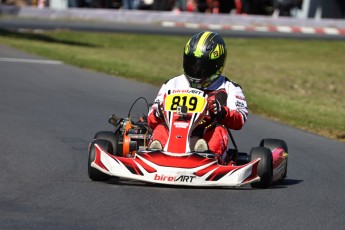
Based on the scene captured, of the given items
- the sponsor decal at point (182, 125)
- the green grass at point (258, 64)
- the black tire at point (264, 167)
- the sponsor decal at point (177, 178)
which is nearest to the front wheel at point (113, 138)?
the sponsor decal at point (182, 125)

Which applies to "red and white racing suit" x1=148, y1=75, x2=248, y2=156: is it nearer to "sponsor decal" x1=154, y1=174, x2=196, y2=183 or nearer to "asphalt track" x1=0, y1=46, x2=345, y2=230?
"asphalt track" x1=0, y1=46, x2=345, y2=230

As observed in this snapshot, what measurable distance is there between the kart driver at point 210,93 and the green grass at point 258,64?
165 inches

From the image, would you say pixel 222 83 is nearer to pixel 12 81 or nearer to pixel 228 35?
pixel 12 81

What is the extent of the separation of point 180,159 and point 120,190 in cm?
50

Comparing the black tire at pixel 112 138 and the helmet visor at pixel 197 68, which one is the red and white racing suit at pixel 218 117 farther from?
the black tire at pixel 112 138

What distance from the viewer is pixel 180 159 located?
7.15 metres

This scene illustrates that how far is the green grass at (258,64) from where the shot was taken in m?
14.6

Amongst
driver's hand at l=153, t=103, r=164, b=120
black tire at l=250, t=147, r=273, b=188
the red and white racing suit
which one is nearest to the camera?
black tire at l=250, t=147, r=273, b=188

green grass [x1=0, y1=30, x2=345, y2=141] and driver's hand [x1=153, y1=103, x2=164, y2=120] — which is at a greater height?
driver's hand [x1=153, y1=103, x2=164, y2=120]

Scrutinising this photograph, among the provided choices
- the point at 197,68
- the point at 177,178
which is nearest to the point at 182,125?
the point at 177,178

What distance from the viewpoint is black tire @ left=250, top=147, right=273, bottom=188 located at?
7.46 meters

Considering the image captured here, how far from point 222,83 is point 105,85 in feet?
25.2

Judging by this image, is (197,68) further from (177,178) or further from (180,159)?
(177,178)

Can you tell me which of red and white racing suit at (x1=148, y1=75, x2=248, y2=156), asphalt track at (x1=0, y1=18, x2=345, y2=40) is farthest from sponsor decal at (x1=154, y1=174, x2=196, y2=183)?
asphalt track at (x1=0, y1=18, x2=345, y2=40)
